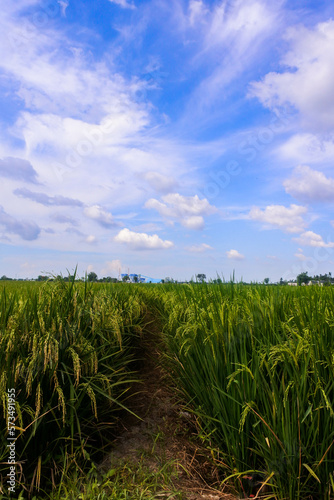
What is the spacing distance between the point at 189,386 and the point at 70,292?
1305 mm

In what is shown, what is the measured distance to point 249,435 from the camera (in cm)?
228

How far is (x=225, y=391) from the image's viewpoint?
241cm

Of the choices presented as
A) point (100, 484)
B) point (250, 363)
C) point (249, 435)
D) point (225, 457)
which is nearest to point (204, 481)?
point (225, 457)

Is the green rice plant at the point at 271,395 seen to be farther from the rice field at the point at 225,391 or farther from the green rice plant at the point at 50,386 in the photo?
the green rice plant at the point at 50,386

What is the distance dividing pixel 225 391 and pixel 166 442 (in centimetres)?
78

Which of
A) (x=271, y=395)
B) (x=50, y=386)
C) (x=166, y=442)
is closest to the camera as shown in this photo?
(x=271, y=395)

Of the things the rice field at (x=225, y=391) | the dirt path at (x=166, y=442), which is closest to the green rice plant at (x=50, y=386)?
the rice field at (x=225, y=391)

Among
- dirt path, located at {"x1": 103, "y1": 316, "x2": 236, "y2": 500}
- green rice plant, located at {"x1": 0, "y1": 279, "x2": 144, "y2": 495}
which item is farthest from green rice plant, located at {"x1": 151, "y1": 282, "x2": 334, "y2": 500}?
green rice plant, located at {"x1": 0, "y1": 279, "x2": 144, "y2": 495}

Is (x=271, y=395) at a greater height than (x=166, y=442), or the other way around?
(x=271, y=395)

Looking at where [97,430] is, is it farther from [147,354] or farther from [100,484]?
[147,354]

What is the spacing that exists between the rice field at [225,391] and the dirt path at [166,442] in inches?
5.4

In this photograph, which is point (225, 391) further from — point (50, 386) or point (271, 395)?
point (50, 386)

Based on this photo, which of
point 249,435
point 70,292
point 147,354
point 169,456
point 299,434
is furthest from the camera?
point 147,354

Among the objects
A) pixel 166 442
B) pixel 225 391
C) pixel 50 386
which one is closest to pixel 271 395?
pixel 225 391
